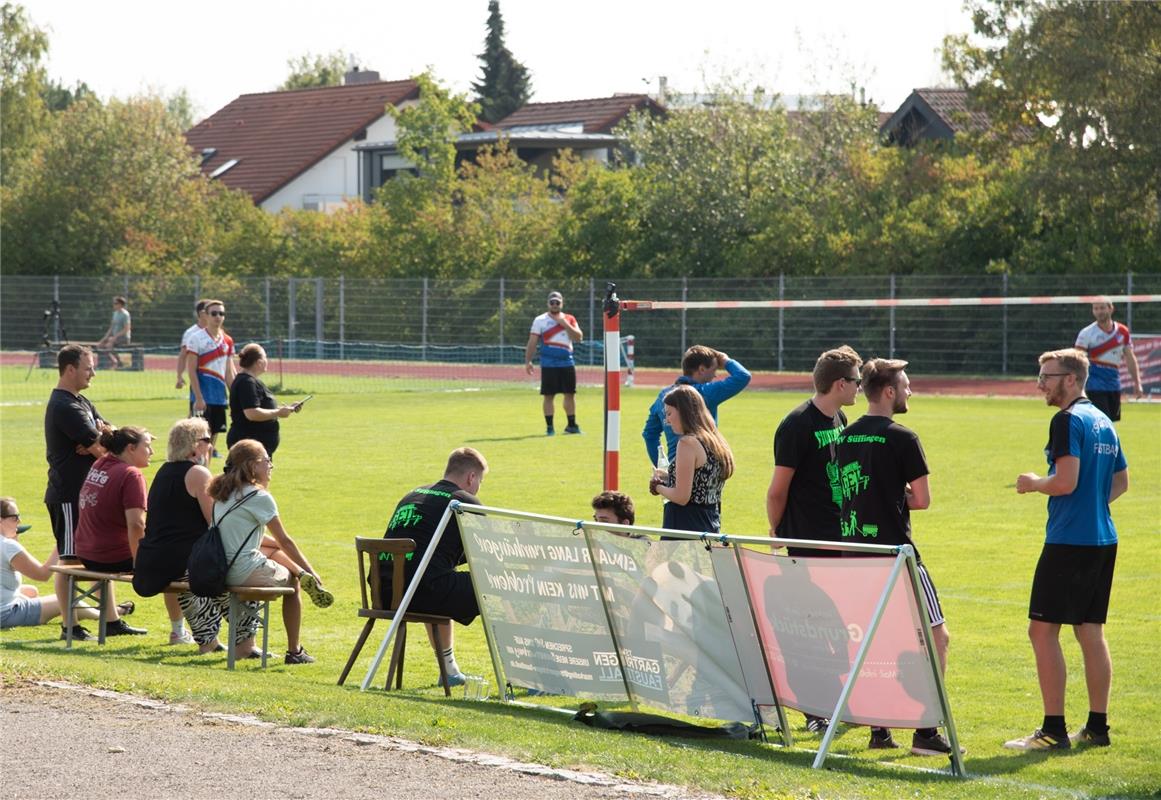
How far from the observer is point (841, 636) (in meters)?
6.51

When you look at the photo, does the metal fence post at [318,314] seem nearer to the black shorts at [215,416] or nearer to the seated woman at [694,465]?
the black shorts at [215,416]

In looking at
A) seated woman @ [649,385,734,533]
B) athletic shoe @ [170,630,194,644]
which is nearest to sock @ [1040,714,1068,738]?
seated woman @ [649,385,734,533]

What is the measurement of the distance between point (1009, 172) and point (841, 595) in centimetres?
3530

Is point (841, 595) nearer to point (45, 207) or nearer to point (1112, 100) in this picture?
point (1112, 100)

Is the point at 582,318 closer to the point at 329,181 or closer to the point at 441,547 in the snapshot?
the point at 441,547

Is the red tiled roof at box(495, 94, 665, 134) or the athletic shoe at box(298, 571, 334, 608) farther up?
the red tiled roof at box(495, 94, 665, 134)

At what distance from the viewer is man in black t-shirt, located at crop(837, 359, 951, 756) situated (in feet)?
24.0

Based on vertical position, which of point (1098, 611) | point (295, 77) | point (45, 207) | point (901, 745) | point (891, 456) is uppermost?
point (295, 77)

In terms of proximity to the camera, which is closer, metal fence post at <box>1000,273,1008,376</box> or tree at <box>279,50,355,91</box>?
metal fence post at <box>1000,273,1008,376</box>

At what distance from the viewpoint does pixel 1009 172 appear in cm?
3969

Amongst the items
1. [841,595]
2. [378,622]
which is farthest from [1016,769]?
[378,622]

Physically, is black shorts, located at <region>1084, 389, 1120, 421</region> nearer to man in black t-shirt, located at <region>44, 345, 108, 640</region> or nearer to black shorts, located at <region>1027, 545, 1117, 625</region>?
black shorts, located at <region>1027, 545, 1117, 625</region>

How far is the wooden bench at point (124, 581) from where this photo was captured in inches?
345

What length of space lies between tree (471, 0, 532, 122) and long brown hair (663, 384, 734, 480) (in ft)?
311
